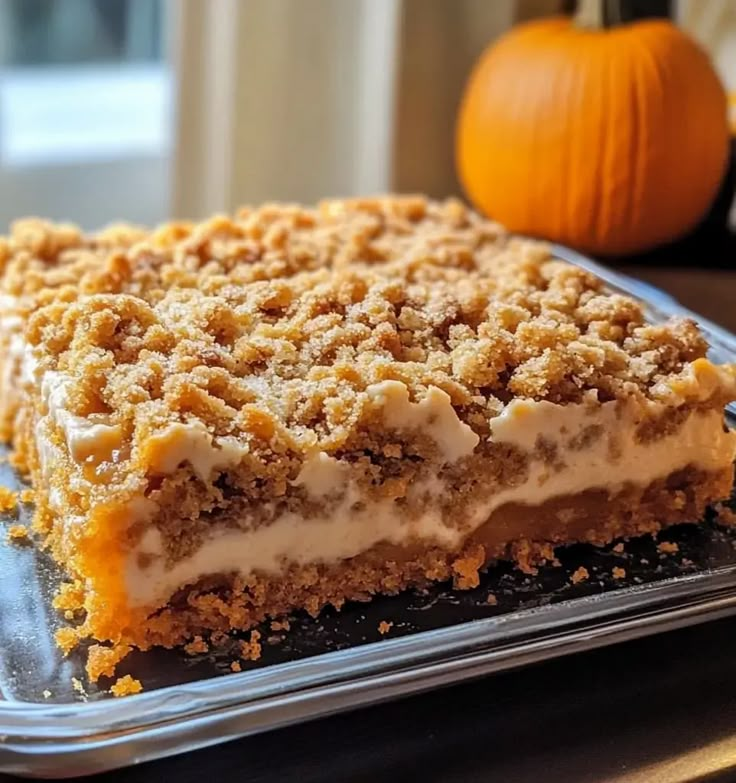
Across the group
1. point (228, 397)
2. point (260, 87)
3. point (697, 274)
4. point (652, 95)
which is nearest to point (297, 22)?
point (260, 87)

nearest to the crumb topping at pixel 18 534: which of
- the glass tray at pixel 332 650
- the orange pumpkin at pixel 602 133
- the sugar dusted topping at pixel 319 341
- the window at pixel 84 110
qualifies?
the glass tray at pixel 332 650

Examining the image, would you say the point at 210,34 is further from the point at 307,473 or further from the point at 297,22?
the point at 307,473

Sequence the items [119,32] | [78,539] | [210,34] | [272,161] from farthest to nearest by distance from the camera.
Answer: [119,32] → [272,161] → [210,34] → [78,539]

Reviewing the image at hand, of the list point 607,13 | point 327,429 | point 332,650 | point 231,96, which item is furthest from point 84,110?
point 332,650

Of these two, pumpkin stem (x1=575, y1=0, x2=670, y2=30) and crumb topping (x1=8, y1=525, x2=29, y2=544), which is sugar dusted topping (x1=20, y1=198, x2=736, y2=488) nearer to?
crumb topping (x1=8, y1=525, x2=29, y2=544)

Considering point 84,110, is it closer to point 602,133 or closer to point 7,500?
point 602,133

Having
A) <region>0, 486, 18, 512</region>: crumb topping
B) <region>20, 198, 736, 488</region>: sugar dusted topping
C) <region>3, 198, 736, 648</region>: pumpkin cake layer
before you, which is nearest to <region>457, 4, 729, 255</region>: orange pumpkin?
<region>20, 198, 736, 488</region>: sugar dusted topping
